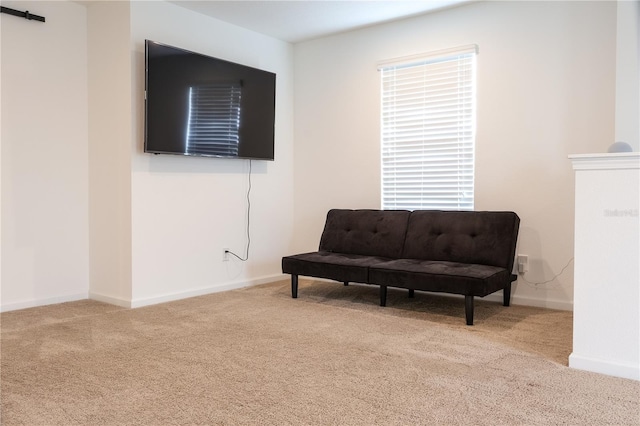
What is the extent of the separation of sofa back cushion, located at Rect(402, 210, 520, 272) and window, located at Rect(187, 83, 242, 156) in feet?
5.99

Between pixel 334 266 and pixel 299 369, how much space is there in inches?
64.0

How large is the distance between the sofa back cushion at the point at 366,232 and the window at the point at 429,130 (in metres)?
0.31

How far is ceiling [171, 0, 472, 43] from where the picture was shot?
4.45 meters

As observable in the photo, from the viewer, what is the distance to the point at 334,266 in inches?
167

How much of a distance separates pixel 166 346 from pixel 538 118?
10.7 feet

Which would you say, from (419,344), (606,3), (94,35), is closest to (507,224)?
(419,344)

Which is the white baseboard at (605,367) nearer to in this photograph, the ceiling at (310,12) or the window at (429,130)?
the window at (429,130)

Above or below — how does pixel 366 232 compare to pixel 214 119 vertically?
below

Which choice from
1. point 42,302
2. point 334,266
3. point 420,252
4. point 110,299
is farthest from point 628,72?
point 42,302

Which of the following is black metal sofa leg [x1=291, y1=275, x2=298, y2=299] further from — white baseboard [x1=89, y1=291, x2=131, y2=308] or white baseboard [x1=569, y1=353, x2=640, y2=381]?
white baseboard [x1=569, y1=353, x2=640, y2=381]

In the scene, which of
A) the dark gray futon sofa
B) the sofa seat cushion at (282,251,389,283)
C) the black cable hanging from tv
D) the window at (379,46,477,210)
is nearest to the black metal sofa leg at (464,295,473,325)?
the dark gray futon sofa

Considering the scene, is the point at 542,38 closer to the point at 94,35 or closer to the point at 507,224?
the point at 507,224

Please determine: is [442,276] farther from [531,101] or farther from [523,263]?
[531,101]

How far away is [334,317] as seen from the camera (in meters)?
3.84
